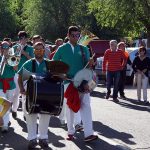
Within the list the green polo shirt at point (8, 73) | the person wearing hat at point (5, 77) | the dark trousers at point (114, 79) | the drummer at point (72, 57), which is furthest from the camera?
the dark trousers at point (114, 79)

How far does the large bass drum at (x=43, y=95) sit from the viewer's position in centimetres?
726

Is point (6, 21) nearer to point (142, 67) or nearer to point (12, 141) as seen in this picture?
point (142, 67)

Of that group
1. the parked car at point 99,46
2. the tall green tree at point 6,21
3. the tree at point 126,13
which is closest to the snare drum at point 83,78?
the parked car at point 99,46

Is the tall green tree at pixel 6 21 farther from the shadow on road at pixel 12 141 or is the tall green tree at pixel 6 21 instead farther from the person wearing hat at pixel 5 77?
the shadow on road at pixel 12 141

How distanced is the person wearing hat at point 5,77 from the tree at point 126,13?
27.6m

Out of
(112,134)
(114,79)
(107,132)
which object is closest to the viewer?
(112,134)

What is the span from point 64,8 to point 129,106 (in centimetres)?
4018

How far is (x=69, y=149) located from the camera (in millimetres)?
7707

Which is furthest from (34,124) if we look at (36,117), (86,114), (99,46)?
(99,46)

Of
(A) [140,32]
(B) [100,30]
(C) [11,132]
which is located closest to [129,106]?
(C) [11,132]

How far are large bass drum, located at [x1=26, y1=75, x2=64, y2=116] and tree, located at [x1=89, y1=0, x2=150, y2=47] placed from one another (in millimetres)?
29348

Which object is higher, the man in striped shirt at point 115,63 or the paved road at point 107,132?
the man in striped shirt at point 115,63

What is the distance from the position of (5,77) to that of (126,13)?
28227mm

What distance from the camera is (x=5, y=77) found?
934 centimetres
